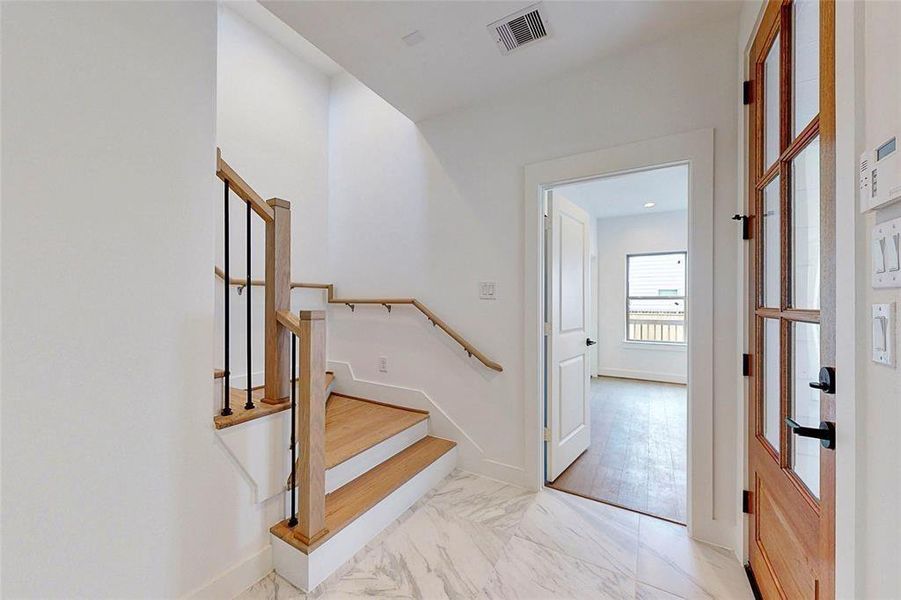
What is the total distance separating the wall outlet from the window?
14.7 feet

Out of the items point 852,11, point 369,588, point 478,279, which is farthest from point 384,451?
point 852,11

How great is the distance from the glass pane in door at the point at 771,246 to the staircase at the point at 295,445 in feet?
5.85

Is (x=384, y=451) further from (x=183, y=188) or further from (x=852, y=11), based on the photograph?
(x=852, y=11)

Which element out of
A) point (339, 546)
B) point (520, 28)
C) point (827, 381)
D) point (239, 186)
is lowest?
point (339, 546)

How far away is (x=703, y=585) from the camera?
151cm

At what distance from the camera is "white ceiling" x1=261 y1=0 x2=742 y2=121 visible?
66.8 inches

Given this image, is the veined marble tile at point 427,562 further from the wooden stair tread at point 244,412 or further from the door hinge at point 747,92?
the door hinge at point 747,92

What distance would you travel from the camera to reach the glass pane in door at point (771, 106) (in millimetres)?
1315

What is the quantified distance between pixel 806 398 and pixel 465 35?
2132 millimetres

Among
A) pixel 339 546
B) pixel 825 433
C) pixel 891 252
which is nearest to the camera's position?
pixel 891 252

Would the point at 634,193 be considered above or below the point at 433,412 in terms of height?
above

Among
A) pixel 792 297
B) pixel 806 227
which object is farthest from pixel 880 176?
pixel 792 297

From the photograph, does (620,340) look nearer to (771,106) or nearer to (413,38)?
(771,106)

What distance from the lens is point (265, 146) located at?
280 centimetres
